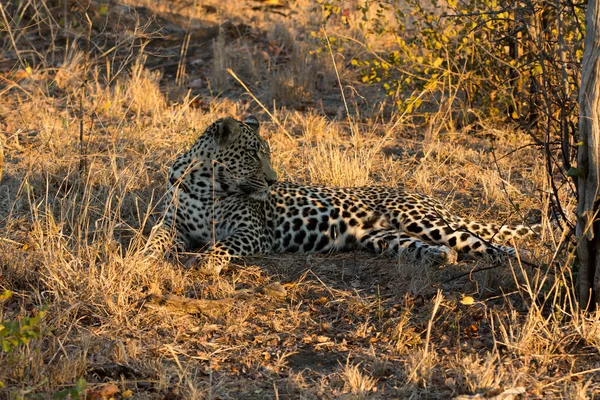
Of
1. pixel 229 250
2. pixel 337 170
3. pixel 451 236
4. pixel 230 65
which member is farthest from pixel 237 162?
pixel 230 65

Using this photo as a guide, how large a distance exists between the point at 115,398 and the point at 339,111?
7.44m

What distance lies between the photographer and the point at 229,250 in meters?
6.84

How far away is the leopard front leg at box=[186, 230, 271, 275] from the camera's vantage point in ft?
21.2

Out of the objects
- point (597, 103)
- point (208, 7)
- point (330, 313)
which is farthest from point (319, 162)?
point (208, 7)

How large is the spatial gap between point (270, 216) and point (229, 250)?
794 millimetres

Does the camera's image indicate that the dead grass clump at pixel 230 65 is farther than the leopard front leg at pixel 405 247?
Yes

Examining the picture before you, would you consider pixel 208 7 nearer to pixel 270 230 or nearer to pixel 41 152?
pixel 41 152

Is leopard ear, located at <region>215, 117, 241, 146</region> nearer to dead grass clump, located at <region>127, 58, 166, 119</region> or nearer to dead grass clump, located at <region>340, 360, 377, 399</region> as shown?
dead grass clump, located at <region>340, 360, 377, 399</region>

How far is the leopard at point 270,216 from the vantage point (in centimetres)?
730

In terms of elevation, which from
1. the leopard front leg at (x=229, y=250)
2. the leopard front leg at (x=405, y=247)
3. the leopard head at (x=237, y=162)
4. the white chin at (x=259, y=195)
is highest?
the leopard head at (x=237, y=162)

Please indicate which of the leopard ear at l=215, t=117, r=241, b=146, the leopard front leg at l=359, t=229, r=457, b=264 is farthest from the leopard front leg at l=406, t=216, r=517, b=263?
the leopard ear at l=215, t=117, r=241, b=146

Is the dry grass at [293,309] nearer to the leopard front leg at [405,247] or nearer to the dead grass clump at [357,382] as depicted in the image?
the dead grass clump at [357,382]

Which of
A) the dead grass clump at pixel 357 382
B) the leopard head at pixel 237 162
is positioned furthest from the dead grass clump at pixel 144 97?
the dead grass clump at pixel 357 382

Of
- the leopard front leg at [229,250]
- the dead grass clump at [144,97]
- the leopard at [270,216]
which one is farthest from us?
the dead grass clump at [144,97]
